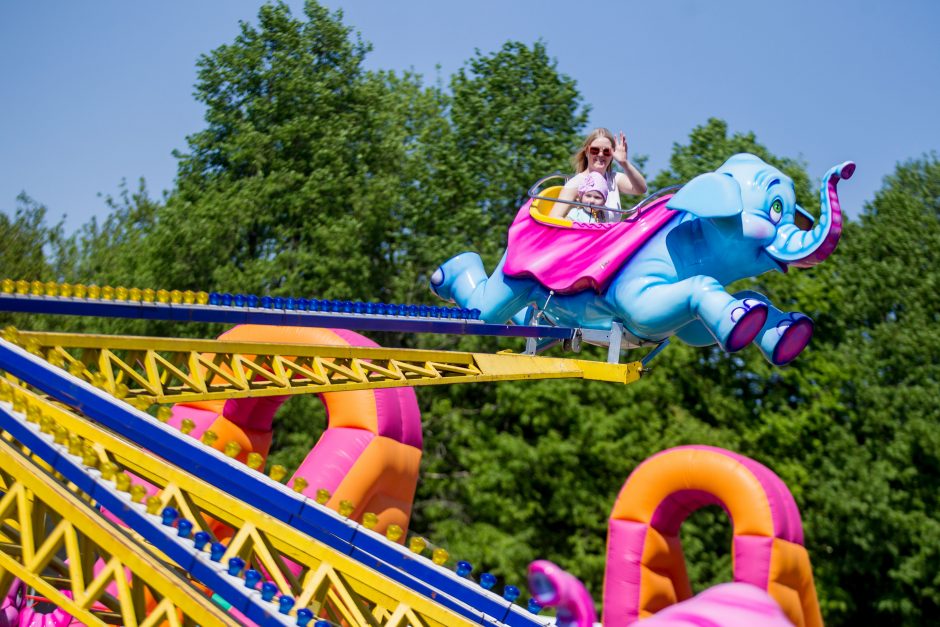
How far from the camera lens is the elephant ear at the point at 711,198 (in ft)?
24.4

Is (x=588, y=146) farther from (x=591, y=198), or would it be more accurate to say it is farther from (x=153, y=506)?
(x=153, y=506)

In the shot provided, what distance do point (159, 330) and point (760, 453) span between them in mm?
10240

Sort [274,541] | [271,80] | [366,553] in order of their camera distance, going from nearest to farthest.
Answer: [274,541] < [366,553] < [271,80]

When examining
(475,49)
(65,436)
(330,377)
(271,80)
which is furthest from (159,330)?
(65,436)

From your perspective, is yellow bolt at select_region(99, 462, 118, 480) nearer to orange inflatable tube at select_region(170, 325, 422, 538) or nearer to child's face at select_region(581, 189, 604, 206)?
orange inflatable tube at select_region(170, 325, 422, 538)

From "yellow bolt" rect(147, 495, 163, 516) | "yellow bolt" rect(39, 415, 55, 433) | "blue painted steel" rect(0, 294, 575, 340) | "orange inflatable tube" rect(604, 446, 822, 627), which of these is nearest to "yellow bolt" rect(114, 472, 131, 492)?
"yellow bolt" rect(147, 495, 163, 516)

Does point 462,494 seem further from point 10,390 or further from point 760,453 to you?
point 10,390

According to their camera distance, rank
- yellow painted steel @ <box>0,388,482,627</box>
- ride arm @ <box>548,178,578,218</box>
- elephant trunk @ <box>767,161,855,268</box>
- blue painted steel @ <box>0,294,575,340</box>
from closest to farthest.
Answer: yellow painted steel @ <box>0,388,482,627</box>, blue painted steel @ <box>0,294,575,340</box>, elephant trunk @ <box>767,161,855,268</box>, ride arm @ <box>548,178,578,218</box>

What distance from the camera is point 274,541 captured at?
495 centimetres

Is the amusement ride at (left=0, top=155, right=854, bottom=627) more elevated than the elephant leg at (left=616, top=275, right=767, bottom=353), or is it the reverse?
the elephant leg at (left=616, top=275, right=767, bottom=353)

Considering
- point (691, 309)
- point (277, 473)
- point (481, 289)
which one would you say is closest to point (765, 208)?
point (691, 309)

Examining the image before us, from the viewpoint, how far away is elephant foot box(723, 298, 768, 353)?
689cm

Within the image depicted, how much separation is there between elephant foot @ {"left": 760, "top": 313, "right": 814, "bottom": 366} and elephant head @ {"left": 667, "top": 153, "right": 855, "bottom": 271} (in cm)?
42

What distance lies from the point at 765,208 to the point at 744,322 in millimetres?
1094
